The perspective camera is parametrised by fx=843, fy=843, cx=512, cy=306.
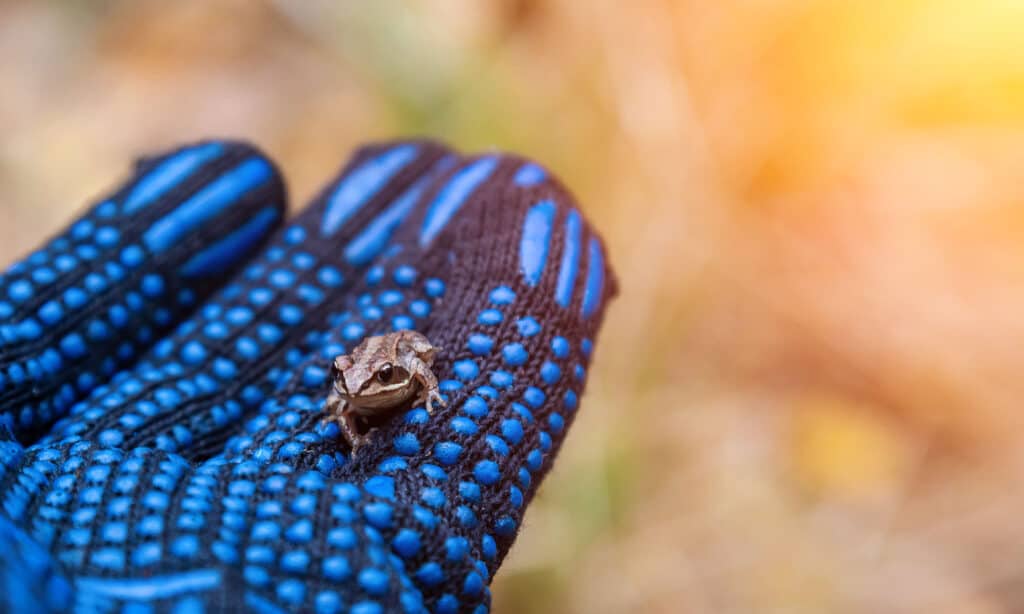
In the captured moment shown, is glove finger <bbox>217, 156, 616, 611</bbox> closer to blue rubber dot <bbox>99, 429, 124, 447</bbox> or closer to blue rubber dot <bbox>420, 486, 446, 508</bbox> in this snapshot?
blue rubber dot <bbox>420, 486, 446, 508</bbox>

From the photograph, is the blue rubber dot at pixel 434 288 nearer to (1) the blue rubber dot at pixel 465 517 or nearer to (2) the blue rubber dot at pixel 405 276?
(2) the blue rubber dot at pixel 405 276

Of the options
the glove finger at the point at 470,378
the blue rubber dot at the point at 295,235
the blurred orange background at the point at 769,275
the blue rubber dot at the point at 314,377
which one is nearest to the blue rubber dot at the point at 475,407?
the glove finger at the point at 470,378

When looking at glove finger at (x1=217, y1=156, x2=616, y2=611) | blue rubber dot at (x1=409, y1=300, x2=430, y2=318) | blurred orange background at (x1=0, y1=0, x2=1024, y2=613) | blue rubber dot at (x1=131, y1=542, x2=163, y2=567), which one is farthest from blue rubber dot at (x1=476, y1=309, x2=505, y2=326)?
blurred orange background at (x1=0, y1=0, x2=1024, y2=613)

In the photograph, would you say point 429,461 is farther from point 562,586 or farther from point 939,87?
point 939,87

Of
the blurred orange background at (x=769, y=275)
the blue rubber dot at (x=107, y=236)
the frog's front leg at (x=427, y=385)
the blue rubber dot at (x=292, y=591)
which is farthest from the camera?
the blurred orange background at (x=769, y=275)

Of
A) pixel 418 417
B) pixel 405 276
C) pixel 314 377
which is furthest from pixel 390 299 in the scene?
pixel 418 417

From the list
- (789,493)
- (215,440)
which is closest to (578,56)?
(789,493)

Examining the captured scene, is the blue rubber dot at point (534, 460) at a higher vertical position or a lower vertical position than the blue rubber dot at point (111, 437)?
higher
